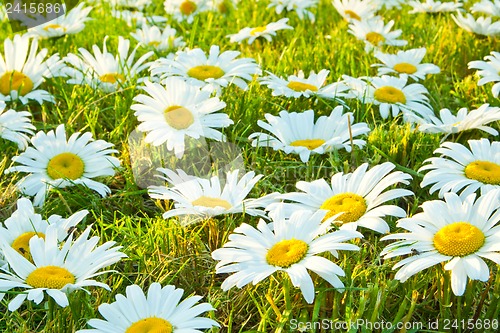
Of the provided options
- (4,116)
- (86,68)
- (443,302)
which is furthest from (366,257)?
(86,68)

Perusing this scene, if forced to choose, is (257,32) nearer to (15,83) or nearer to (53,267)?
(15,83)

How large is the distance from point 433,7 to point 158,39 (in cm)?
150

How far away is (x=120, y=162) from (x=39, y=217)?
51 cm

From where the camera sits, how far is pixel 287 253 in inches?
69.0

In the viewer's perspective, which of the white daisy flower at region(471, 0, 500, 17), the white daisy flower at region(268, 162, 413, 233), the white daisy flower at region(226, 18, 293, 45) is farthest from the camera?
the white daisy flower at region(471, 0, 500, 17)

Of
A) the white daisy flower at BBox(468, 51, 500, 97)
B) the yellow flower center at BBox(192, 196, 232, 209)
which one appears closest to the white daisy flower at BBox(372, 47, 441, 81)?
the white daisy flower at BBox(468, 51, 500, 97)

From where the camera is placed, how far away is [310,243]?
178 cm

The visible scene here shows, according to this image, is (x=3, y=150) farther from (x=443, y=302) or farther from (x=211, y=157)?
(x=443, y=302)

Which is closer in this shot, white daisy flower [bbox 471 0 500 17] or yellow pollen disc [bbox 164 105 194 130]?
yellow pollen disc [bbox 164 105 194 130]

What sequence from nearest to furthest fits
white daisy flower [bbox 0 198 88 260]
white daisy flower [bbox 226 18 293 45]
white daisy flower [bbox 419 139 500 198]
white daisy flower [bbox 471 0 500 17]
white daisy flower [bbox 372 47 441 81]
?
1. white daisy flower [bbox 0 198 88 260]
2. white daisy flower [bbox 419 139 500 198]
3. white daisy flower [bbox 372 47 441 81]
4. white daisy flower [bbox 226 18 293 45]
5. white daisy flower [bbox 471 0 500 17]

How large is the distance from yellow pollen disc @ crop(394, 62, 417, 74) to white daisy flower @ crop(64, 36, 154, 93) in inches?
40.8

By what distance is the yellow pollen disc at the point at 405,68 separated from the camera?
308 centimetres

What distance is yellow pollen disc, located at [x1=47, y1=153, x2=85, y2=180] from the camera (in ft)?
7.73

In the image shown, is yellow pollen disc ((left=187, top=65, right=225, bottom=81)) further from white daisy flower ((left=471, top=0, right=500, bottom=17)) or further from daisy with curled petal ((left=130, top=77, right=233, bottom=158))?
white daisy flower ((left=471, top=0, right=500, bottom=17))
